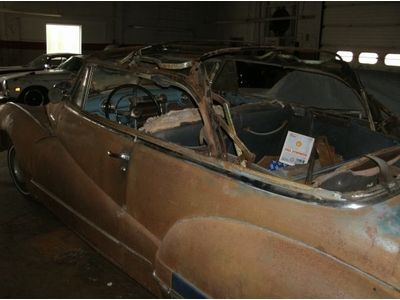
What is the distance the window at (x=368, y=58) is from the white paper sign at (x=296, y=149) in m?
9.49

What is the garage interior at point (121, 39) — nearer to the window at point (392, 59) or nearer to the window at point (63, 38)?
the window at point (392, 59)

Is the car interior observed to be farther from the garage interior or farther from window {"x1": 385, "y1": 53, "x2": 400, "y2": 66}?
window {"x1": 385, "y1": 53, "x2": 400, "y2": 66}

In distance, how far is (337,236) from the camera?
1606 millimetres

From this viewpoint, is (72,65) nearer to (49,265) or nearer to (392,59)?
→ (49,265)

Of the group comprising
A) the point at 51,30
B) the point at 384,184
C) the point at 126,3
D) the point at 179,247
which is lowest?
the point at 179,247

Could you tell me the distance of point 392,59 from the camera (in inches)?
417

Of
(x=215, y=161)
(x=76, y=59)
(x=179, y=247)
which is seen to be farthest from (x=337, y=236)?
(x=76, y=59)

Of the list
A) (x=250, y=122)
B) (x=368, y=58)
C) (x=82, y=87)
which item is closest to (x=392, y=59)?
(x=368, y=58)

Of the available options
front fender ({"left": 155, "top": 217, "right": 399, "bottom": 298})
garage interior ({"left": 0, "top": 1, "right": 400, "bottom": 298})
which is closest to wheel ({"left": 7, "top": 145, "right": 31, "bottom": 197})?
garage interior ({"left": 0, "top": 1, "right": 400, "bottom": 298})

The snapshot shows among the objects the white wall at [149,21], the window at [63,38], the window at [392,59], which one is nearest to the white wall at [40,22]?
the white wall at [149,21]

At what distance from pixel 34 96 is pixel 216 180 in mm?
7007

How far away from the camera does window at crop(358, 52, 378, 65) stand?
11.3m

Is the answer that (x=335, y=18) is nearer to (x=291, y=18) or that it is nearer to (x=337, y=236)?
(x=291, y=18)

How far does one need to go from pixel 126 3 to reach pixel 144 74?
1521 cm
